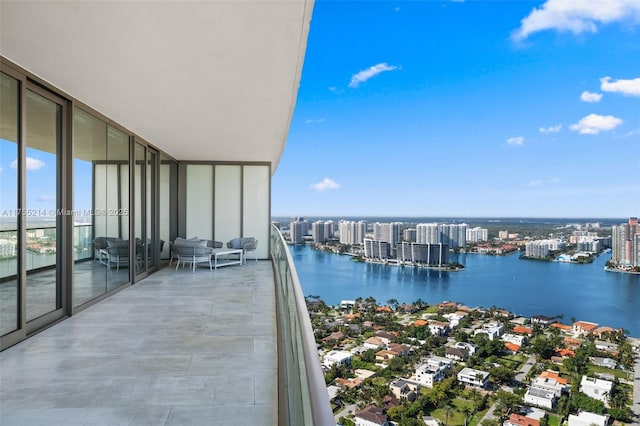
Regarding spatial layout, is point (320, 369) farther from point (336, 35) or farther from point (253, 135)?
point (336, 35)

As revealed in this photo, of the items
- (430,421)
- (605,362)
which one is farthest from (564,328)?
(430,421)

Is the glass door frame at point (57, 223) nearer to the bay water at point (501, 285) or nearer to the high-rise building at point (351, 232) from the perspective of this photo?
the bay water at point (501, 285)

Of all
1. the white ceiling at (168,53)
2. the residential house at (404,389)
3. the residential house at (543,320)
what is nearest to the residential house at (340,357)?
the residential house at (404,389)

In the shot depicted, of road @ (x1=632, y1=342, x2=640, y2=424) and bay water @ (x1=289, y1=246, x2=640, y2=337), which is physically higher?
bay water @ (x1=289, y1=246, x2=640, y2=337)

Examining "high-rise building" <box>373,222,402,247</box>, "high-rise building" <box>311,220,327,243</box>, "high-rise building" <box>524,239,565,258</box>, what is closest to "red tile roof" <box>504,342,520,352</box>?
"high-rise building" <box>311,220,327,243</box>

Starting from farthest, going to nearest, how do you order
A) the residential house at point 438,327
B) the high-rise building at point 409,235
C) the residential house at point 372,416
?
the high-rise building at point 409,235 → the residential house at point 438,327 → the residential house at point 372,416

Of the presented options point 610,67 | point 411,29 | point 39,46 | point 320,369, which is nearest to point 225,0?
point 39,46

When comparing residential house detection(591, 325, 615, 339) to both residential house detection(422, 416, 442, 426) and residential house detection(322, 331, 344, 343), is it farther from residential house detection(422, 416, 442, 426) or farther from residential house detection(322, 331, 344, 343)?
residential house detection(322, 331, 344, 343)
